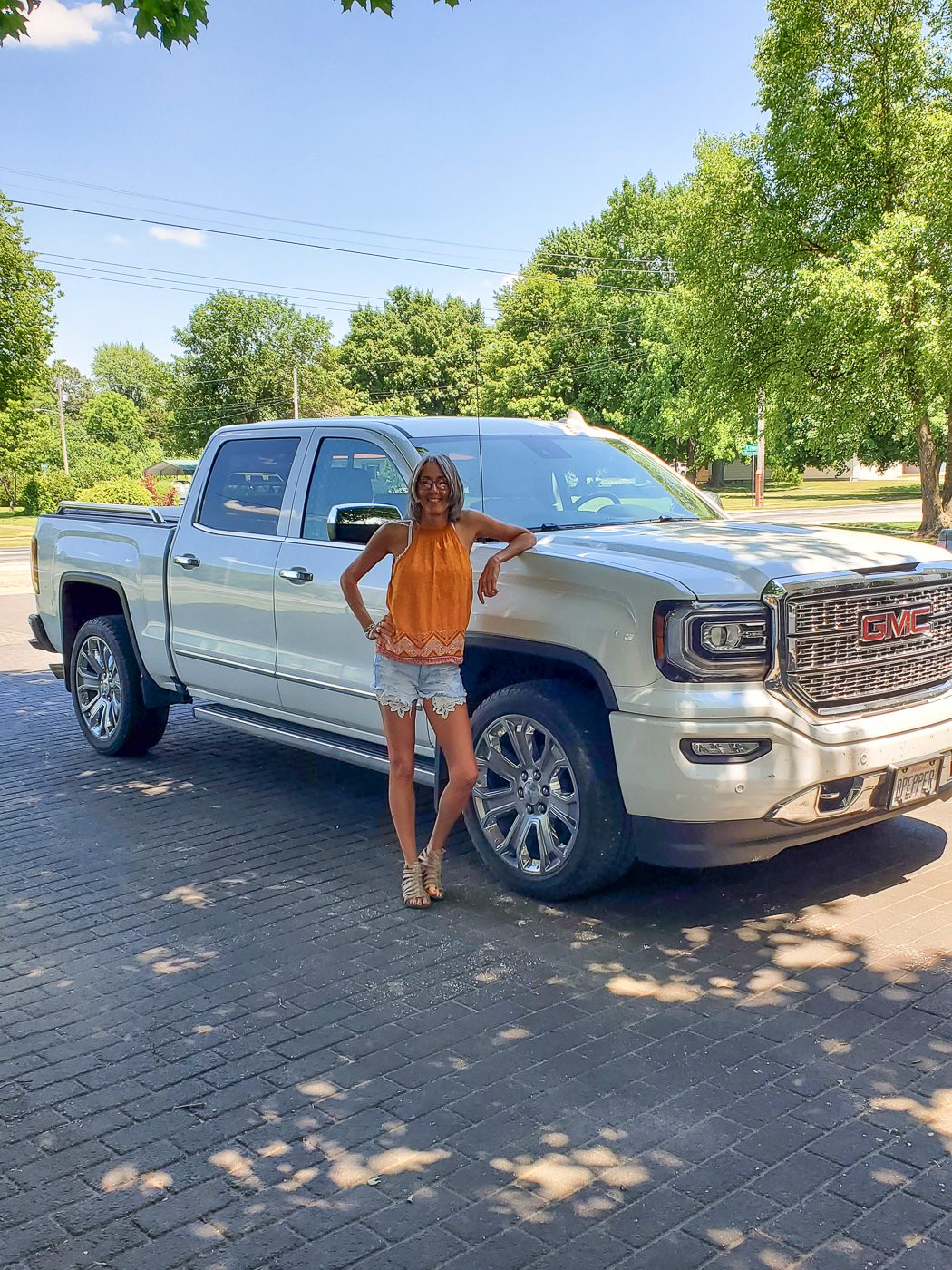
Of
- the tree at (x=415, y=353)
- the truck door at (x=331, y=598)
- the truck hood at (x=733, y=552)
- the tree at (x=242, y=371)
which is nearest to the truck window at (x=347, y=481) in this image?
the truck door at (x=331, y=598)

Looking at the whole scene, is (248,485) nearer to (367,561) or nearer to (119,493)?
(367,561)

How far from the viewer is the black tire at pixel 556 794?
4684 millimetres

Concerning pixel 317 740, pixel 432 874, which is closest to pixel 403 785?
pixel 432 874

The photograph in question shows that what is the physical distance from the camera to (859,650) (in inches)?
183

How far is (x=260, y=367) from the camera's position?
2960 inches

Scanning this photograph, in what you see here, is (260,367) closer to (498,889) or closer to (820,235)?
(820,235)

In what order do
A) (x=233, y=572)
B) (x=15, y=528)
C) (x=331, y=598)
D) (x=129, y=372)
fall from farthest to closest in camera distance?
(x=129, y=372)
(x=15, y=528)
(x=233, y=572)
(x=331, y=598)

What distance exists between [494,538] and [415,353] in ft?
228

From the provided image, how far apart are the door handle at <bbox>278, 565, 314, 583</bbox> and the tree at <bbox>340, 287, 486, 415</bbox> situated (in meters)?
63.5

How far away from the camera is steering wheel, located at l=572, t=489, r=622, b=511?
5.74 metres

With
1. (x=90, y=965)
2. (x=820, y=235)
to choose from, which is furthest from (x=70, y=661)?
(x=820, y=235)

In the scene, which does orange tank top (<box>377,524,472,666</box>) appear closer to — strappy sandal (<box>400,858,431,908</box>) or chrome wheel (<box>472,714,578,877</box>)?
chrome wheel (<box>472,714,578,877</box>)

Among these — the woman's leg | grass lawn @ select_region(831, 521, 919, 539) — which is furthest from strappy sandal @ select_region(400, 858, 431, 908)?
grass lawn @ select_region(831, 521, 919, 539)

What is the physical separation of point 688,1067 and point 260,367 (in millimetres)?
75082
